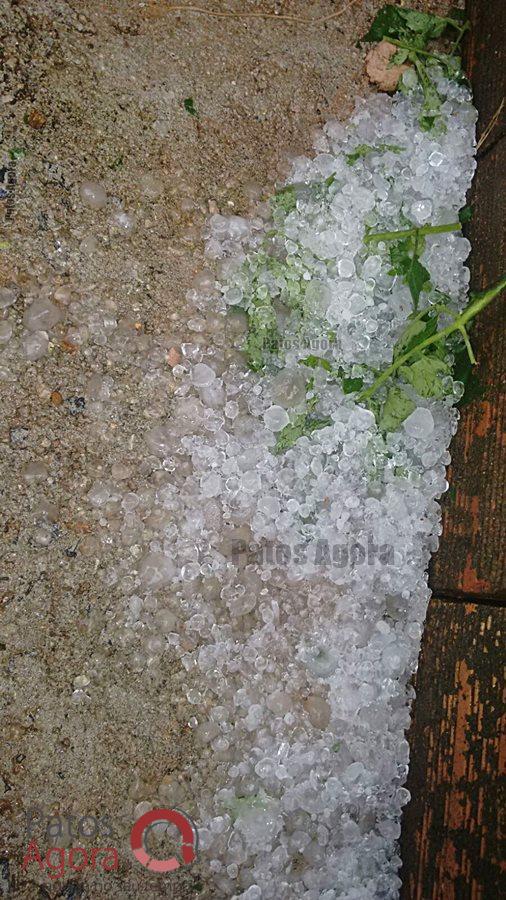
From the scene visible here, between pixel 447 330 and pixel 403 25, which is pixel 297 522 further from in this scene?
pixel 403 25

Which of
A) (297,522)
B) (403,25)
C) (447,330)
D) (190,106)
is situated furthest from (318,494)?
(403,25)

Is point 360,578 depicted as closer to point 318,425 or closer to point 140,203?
point 318,425

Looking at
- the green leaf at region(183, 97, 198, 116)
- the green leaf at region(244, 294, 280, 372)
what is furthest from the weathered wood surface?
the green leaf at region(183, 97, 198, 116)

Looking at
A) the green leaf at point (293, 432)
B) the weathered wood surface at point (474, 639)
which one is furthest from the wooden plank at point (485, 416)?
the green leaf at point (293, 432)

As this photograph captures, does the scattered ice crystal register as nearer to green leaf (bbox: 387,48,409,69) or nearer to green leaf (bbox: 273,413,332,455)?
green leaf (bbox: 273,413,332,455)

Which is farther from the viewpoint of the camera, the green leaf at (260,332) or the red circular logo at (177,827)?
the green leaf at (260,332)

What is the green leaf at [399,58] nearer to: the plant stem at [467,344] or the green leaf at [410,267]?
the green leaf at [410,267]
